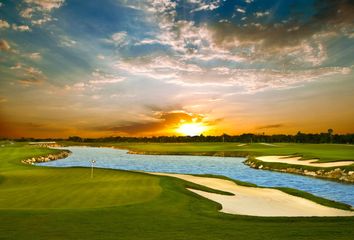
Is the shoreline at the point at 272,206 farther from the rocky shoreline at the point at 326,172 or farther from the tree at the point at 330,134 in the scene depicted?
the tree at the point at 330,134

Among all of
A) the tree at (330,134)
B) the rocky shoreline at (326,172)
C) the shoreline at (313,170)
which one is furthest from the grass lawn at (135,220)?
the tree at (330,134)

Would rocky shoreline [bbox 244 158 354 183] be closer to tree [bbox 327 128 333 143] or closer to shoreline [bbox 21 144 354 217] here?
shoreline [bbox 21 144 354 217]

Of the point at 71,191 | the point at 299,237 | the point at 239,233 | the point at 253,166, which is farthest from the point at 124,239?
the point at 253,166

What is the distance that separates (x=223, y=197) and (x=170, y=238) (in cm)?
1328

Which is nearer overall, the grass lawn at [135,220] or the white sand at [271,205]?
the grass lawn at [135,220]

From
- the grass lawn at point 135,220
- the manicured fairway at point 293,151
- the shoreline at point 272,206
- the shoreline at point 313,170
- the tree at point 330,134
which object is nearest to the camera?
the grass lawn at point 135,220

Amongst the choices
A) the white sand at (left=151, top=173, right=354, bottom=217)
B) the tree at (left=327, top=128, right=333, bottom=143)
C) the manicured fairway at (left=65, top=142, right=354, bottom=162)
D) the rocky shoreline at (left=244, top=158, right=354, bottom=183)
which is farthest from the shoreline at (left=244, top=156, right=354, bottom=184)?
the tree at (left=327, top=128, right=333, bottom=143)

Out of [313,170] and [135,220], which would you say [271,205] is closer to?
[135,220]

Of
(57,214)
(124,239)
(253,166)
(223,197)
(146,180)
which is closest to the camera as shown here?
(124,239)

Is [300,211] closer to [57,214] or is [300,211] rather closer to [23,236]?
[57,214]

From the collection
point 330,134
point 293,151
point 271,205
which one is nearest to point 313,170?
point 271,205

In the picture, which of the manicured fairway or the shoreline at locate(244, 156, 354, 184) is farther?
the manicured fairway

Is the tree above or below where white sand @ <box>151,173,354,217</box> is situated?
above

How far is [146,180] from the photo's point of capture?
25656 mm
